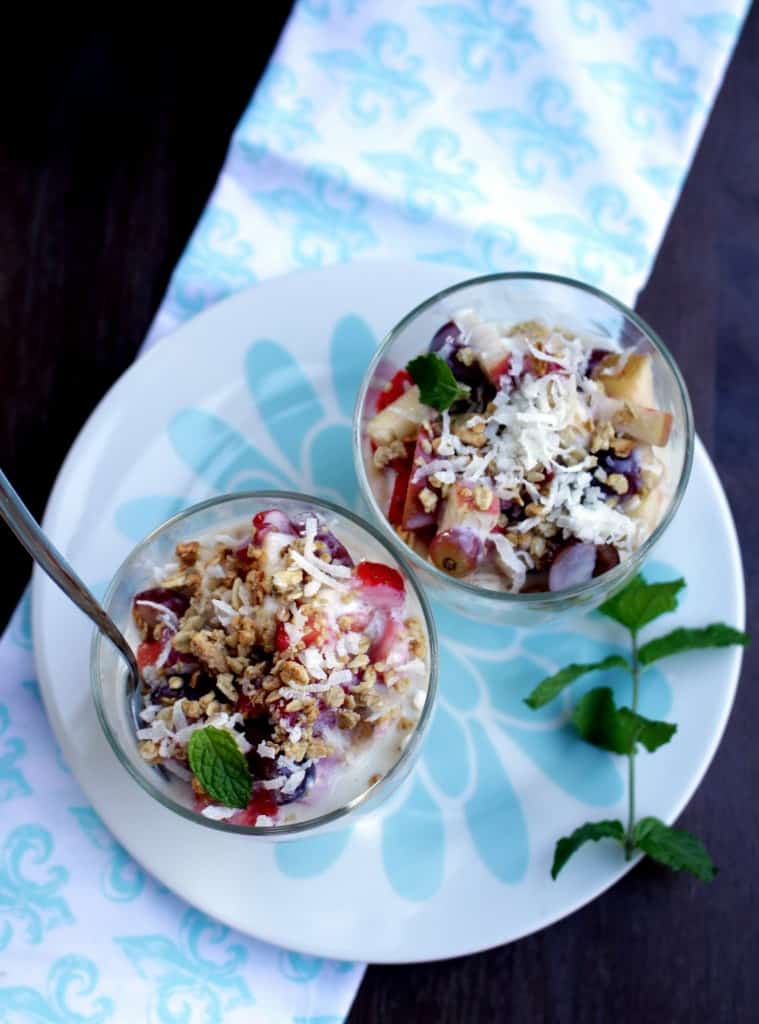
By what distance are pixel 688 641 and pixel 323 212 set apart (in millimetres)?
1362

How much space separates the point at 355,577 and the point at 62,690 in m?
0.73

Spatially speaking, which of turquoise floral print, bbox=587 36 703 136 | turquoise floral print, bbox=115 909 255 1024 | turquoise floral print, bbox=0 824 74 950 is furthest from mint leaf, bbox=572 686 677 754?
turquoise floral print, bbox=587 36 703 136

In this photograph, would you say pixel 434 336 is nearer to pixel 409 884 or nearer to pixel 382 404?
pixel 382 404

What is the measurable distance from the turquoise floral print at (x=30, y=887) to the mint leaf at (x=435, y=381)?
1.25 metres

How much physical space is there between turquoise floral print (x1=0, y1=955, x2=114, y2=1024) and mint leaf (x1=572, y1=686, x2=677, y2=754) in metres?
1.17

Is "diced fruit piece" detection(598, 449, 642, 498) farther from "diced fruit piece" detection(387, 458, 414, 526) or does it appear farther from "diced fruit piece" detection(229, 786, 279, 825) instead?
"diced fruit piece" detection(229, 786, 279, 825)

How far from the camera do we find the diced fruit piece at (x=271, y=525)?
219 centimetres

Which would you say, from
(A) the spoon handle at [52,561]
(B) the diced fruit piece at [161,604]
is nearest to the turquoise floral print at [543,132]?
(B) the diced fruit piece at [161,604]

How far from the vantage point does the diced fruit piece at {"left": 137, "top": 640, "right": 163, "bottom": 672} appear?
220 cm

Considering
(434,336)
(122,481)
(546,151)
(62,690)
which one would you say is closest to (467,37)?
(546,151)

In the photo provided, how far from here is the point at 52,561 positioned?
199 centimetres

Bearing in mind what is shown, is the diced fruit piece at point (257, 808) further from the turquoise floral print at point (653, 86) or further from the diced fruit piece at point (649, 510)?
the turquoise floral print at point (653, 86)

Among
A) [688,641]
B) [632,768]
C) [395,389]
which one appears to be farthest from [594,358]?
[632,768]

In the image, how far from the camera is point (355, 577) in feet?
7.16
